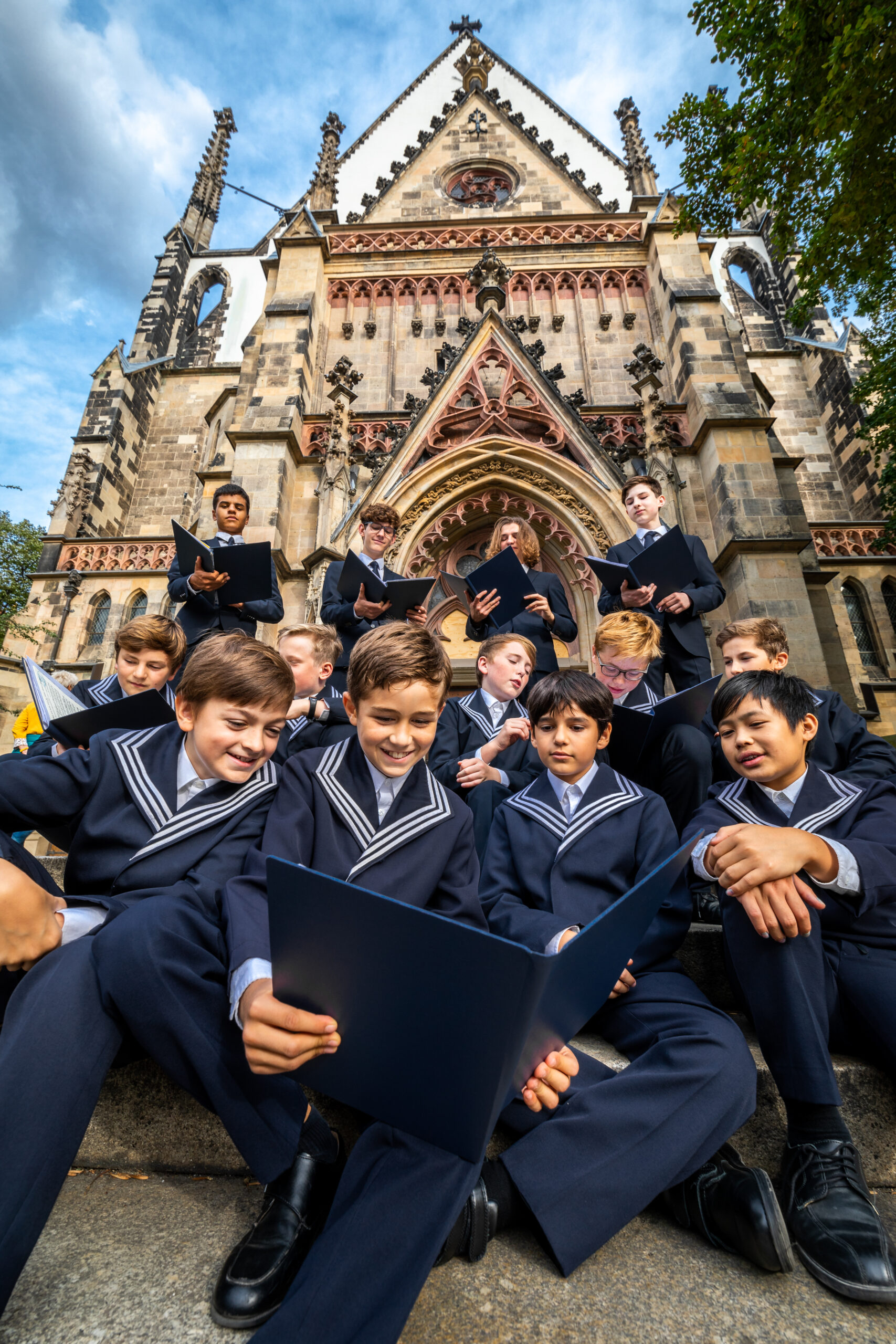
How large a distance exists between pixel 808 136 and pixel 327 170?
377 inches

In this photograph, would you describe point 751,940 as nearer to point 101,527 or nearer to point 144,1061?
point 144,1061

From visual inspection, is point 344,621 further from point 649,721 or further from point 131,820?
point 131,820

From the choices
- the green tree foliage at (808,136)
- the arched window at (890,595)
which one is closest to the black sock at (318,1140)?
the green tree foliage at (808,136)

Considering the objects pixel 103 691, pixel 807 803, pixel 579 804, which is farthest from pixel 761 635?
pixel 103 691

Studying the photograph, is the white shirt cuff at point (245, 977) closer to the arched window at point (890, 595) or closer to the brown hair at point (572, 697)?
the brown hair at point (572, 697)

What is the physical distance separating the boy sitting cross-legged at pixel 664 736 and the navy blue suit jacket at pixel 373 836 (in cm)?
134

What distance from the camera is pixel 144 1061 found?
5.55 feet

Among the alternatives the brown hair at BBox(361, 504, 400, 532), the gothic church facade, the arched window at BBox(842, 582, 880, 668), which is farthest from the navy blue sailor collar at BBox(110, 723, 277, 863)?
the arched window at BBox(842, 582, 880, 668)

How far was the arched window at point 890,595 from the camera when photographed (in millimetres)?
11805

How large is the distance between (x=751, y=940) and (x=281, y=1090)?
4.11ft

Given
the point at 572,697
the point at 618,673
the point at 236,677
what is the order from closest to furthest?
the point at 236,677, the point at 572,697, the point at 618,673

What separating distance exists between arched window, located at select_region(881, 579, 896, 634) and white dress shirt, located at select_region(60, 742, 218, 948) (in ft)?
43.7

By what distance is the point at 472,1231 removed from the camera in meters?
1.36

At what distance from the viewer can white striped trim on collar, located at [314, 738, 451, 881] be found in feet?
5.76
